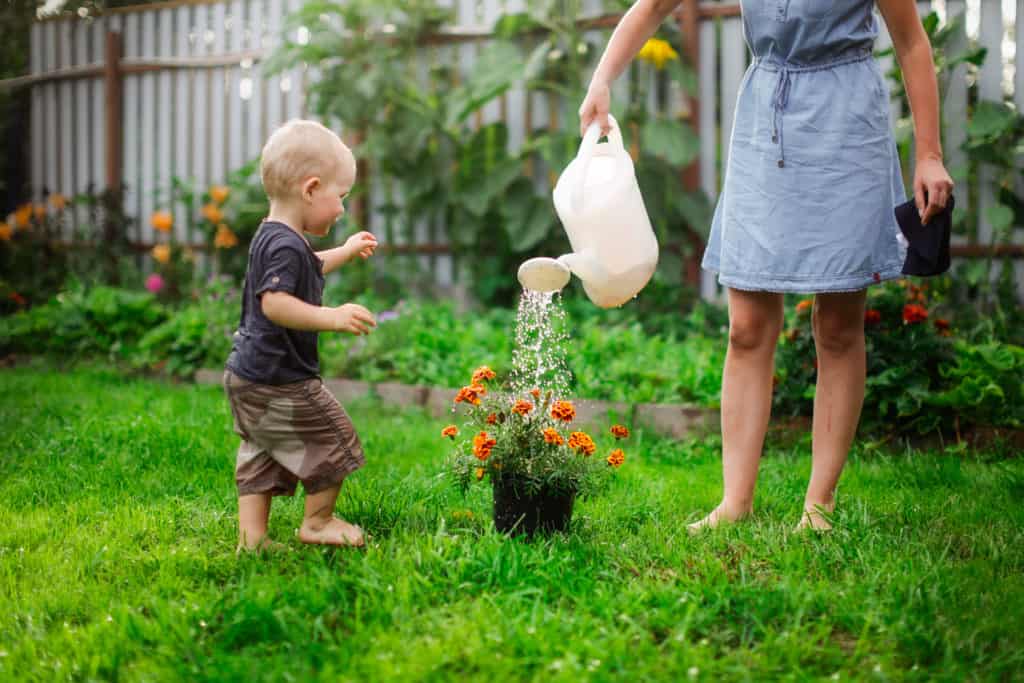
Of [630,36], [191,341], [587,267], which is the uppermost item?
[630,36]

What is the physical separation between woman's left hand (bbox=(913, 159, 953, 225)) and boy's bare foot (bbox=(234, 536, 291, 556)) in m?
1.72

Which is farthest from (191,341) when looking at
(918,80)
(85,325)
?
(918,80)

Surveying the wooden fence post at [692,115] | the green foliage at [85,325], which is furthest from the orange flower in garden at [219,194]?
the wooden fence post at [692,115]

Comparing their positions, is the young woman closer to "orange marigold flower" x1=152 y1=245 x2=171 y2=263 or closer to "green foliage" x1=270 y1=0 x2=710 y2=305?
"green foliage" x1=270 y1=0 x2=710 y2=305

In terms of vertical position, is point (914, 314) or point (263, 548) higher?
point (914, 314)

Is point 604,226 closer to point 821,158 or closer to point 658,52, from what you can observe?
point 821,158

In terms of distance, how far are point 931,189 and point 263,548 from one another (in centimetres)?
180

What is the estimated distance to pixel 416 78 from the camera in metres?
6.97

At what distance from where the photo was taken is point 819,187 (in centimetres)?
268

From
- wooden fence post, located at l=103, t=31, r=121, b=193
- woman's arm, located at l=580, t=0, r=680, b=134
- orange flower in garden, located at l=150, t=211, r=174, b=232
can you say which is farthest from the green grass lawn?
wooden fence post, located at l=103, t=31, r=121, b=193

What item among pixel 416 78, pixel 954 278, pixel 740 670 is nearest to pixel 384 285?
pixel 416 78

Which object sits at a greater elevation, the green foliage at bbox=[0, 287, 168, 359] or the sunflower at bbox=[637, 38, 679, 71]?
the sunflower at bbox=[637, 38, 679, 71]

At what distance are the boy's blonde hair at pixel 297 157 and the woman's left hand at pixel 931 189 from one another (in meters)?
1.40

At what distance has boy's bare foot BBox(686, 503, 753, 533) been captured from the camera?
270cm
